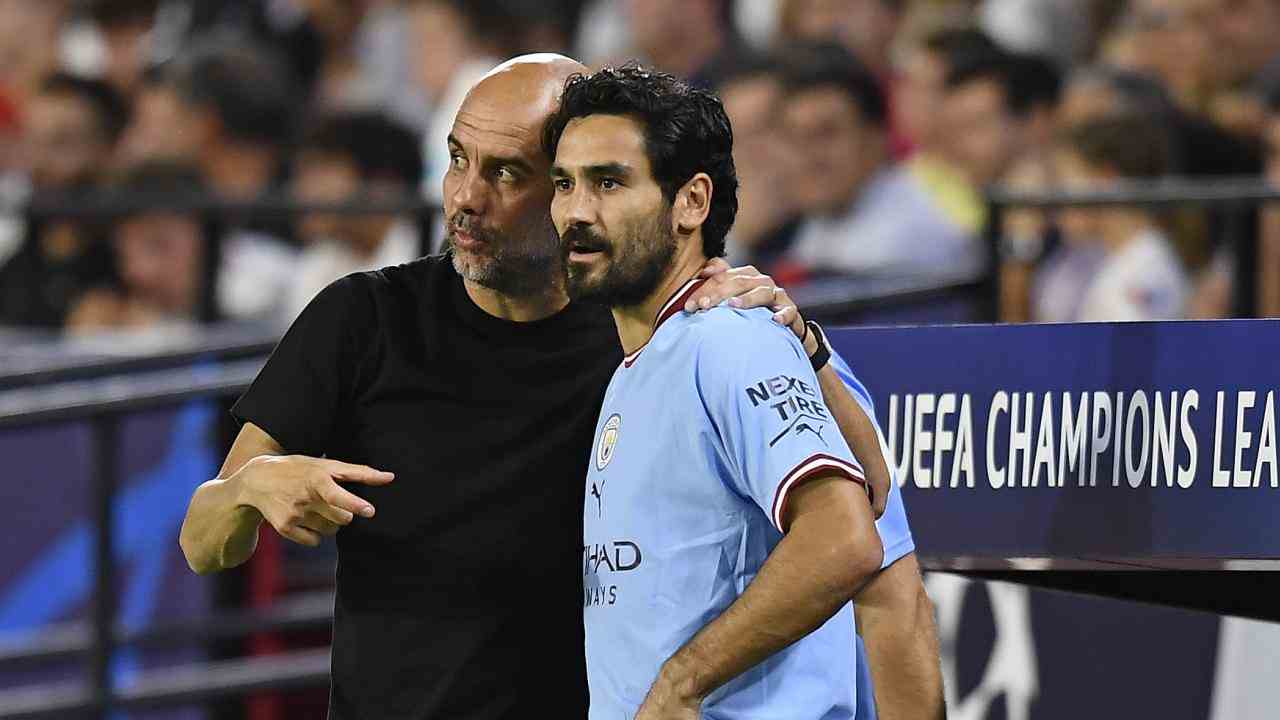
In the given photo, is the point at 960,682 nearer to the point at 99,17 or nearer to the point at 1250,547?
the point at 1250,547

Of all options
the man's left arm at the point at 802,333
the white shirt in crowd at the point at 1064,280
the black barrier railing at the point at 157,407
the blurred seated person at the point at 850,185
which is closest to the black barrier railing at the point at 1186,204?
the black barrier railing at the point at 157,407

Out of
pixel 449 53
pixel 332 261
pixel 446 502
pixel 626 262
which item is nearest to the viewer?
pixel 626 262

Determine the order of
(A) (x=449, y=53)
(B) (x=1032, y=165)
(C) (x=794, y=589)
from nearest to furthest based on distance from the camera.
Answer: (C) (x=794, y=589)
(B) (x=1032, y=165)
(A) (x=449, y=53)

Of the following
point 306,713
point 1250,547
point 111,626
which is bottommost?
point 306,713

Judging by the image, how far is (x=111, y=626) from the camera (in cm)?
522

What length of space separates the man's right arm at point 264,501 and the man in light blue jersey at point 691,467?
13.2 inches

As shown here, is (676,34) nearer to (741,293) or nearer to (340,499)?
(741,293)

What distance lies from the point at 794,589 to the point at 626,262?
51 cm

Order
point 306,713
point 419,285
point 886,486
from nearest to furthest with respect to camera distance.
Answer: point 886,486
point 419,285
point 306,713

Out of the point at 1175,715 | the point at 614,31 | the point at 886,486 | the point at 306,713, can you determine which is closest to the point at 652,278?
the point at 886,486

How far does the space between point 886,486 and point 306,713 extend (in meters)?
3.68

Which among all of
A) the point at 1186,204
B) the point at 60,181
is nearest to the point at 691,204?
the point at 1186,204

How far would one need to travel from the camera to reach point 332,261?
25.5 ft

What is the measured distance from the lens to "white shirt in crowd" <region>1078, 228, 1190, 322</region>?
580 cm
